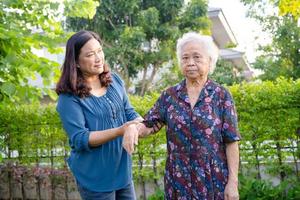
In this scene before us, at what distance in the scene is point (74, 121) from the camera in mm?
2090

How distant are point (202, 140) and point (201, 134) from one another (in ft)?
0.11

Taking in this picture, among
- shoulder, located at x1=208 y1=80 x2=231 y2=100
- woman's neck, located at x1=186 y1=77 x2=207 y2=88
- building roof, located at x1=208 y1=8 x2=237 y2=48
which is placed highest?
building roof, located at x1=208 y1=8 x2=237 y2=48

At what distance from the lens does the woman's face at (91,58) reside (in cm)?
215

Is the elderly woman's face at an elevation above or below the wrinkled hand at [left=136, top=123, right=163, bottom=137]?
above

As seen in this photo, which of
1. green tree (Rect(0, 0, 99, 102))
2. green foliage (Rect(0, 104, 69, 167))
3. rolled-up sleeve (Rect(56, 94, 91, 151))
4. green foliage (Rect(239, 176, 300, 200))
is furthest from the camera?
green foliage (Rect(0, 104, 69, 167))

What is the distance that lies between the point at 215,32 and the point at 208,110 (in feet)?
52.7

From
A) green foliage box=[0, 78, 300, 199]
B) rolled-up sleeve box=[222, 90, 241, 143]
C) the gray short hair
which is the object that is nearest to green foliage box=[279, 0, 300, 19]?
green foliage box=[0, 78, 300, 199]

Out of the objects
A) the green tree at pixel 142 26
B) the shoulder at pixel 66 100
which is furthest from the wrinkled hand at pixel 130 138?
the green tree at pixel 142 26

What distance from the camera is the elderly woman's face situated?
86.2 inches

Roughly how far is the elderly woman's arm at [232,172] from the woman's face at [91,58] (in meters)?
0.83

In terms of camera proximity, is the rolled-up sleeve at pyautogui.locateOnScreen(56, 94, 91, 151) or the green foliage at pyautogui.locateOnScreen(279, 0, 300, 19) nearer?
the rolled-up sleeve at pyautogui.locateOnScreen(56, 94, 91, 151)

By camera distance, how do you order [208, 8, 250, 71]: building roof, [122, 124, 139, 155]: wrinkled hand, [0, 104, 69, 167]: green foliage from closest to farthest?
[122, 124, 139, 155]: wrinkled hand
[0, 104, 69, 167]: green foliage
[208, 8, 250, 71]: building roof

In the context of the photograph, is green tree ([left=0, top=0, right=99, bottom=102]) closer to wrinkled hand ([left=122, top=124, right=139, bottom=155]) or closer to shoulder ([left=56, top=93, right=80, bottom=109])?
shoulder ([left=56, top=93, right=80, bottom=109])

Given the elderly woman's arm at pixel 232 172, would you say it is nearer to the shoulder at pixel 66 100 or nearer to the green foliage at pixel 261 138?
the shoulder at pixel 66 100
